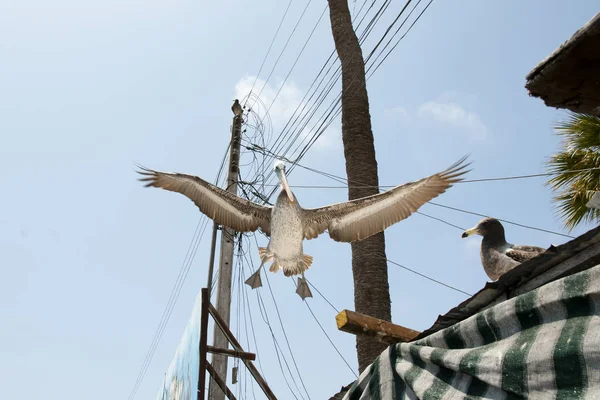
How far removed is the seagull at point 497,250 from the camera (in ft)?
19.1

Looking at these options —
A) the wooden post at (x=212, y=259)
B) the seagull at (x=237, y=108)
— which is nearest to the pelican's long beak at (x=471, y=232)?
the wooden post at (x=212, y=259)

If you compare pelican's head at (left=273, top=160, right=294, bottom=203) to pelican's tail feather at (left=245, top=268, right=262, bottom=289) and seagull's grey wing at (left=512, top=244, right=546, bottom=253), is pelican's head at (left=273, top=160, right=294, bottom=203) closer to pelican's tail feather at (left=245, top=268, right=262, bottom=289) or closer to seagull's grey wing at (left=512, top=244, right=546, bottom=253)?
pelican's tail feather at (left=245, top=268, right=262, bottom=289)

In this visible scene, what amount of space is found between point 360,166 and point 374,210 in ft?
3.50

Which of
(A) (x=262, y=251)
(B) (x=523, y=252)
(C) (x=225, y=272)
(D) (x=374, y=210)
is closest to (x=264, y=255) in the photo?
(A) (x=262, y=251)

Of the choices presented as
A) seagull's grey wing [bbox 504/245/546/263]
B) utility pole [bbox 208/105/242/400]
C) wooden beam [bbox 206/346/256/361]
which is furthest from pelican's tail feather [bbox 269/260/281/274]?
seagull's grey wing [bbox 504/245/546/263]

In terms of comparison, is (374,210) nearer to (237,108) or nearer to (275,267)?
(275,267)

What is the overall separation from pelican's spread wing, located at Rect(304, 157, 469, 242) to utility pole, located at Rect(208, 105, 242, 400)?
7.67 ft

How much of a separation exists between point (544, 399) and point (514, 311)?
47 centimetres

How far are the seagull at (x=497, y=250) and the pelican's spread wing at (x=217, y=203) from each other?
2939 millimetres

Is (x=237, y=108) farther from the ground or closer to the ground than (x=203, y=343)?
farther from the ground

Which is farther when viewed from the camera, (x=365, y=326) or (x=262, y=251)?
(x=262, y=251)

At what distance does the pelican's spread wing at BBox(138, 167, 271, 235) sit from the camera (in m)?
7.82

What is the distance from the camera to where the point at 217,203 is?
8.30 m

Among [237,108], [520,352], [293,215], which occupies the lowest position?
[520,352]
